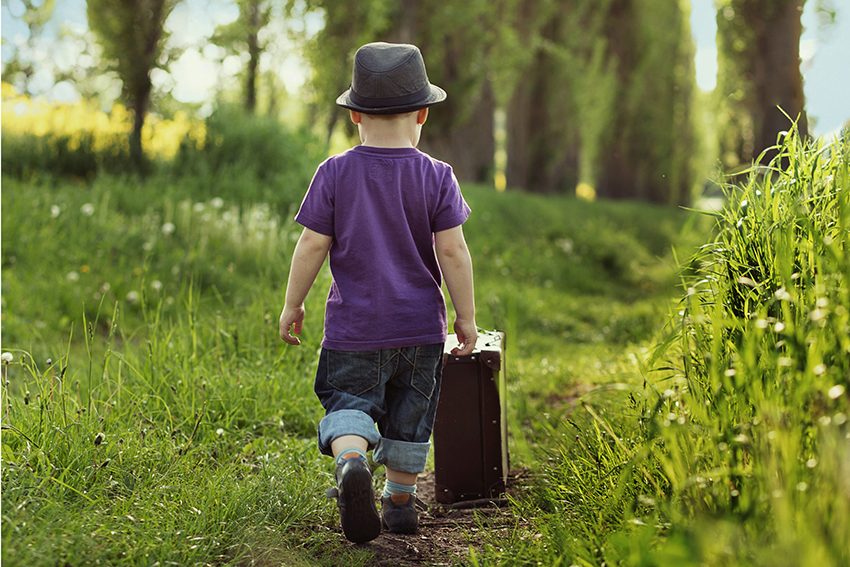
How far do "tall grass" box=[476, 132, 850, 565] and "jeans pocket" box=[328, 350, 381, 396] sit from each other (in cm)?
68

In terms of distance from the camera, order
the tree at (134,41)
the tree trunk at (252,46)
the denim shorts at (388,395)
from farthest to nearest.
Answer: the tree trunk at (252,46)
the tree at (134,41)
the denim shorts at (388,395)

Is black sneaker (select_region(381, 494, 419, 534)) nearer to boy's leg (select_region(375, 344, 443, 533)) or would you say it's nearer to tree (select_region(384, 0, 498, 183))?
boy's leg (select_region(375, 344, 443, 533))

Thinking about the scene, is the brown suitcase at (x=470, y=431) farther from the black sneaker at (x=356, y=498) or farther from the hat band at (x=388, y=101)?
the hat band at (x=388, y=101)

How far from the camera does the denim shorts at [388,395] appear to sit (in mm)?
3107

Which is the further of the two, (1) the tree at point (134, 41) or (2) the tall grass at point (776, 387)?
(1) the tree at point (134, 41)

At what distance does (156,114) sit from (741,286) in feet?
29.9

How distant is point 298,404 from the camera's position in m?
4.33

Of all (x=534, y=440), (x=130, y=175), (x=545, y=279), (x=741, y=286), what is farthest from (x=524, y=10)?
(x=741, y=286)

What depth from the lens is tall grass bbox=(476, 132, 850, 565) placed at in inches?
77.6

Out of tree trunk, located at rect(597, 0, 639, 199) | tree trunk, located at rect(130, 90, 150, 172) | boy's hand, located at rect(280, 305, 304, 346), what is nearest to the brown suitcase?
boy's hand, located at rect(280, 305, 304, 346)

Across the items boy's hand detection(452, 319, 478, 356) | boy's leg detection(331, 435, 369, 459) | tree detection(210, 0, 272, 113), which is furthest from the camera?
tree detection(210, 0, 272, 113)

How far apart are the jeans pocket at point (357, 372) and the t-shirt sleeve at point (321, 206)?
427 mm

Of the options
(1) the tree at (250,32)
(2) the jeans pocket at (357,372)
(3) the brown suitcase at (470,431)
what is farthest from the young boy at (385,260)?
(1) the tree at (250,32)

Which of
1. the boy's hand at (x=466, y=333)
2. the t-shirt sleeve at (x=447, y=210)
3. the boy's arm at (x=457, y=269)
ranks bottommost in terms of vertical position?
the boy's hand at (x=466, y=333)
